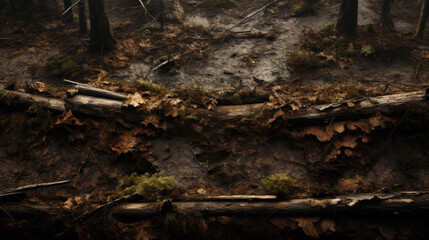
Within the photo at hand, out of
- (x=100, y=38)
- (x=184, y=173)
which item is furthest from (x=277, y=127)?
(x=100, y=38)

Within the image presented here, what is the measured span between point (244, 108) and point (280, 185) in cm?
241

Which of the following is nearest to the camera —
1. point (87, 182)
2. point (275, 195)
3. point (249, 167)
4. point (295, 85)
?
point (275, 195)

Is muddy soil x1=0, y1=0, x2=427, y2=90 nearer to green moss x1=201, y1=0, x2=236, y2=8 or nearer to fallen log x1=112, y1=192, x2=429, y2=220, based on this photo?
green moss x1=201, y1=0, x2=236, y2=8

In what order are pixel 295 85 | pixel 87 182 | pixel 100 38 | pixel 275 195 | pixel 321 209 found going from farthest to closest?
pixel 100 38 < pixel 295 85 < pixel 87 182 < pixel 275 195 < pixel 321 209

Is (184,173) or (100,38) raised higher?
(100,38)

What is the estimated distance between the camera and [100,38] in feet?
32.1

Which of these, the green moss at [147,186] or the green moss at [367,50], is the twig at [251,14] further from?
the green moss at [147,186]

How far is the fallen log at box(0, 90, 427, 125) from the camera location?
16.8 ft

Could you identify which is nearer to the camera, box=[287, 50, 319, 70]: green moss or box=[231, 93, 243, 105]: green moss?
box=[231, 93, 243, 105]: green moss

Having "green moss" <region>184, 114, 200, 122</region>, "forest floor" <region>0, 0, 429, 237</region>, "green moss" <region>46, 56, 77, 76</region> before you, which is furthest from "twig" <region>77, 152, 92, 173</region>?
"green moss" <region>46, 56, 77, 76</region>

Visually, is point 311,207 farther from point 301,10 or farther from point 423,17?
point 301,10

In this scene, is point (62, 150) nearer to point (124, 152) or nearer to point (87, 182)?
point (87, 182)

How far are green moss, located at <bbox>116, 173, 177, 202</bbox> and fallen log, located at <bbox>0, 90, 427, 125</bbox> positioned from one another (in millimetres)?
1677

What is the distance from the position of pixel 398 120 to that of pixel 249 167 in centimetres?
333
